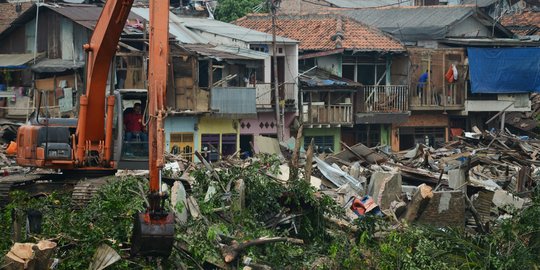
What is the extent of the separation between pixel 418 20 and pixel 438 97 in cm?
370

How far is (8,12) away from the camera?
4438cm

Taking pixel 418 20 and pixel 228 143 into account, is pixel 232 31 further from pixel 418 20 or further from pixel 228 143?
pixel 418 20

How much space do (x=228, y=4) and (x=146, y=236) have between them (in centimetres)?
4194

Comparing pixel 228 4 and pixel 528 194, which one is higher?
pixel 228 4

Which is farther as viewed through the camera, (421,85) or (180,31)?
(421,85)

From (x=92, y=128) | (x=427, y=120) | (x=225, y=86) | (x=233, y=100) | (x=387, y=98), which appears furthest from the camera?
(x=427, y=120)

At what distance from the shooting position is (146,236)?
37.5 ft

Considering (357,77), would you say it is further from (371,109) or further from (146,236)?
(146,236)

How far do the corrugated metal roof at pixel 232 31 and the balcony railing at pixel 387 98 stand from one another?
4775 mm

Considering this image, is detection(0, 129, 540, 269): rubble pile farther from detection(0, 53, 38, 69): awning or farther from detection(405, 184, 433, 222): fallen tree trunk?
detection(0, 53, 38, 69): awning

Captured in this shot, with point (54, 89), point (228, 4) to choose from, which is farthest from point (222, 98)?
point (228, 4)

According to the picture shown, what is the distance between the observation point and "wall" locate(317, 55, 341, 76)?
146ft

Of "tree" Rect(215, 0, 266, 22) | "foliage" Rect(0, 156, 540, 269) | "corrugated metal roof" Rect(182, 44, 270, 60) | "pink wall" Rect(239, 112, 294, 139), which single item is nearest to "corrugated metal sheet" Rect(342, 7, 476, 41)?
"tree" Rect(215, 0, 266, 22)

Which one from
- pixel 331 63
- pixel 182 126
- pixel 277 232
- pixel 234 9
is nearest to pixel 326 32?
pixel 331 63
